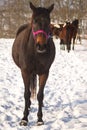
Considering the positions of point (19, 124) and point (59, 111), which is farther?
point (59, 111)

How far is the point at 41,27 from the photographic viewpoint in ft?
15.8

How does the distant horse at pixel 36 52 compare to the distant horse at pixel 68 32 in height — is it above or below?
above

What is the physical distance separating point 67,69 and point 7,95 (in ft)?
16.4

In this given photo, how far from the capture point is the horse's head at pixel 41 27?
4.71 meters

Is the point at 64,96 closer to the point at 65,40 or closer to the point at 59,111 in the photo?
the point at 59,111

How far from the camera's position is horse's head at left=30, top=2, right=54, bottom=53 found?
4.71 meters

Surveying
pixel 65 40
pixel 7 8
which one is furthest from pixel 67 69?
pixel 7 8

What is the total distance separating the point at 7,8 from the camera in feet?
225

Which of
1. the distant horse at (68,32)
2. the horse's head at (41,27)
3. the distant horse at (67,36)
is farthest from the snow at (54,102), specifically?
the distant horse at (68,32)

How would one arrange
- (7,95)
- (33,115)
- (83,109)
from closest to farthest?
(33,115) < (83,109) < (7,95)

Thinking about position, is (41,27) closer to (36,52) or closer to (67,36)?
(36,52)

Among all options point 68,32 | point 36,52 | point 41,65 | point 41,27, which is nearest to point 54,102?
point 41,65

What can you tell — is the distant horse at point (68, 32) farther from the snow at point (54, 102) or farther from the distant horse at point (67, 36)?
the snow at point (54, 102)

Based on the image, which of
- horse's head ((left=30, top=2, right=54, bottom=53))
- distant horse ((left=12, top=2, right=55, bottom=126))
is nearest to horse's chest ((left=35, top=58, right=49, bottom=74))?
distant horse ((left=12, top=2, right=55, bottom=126))
